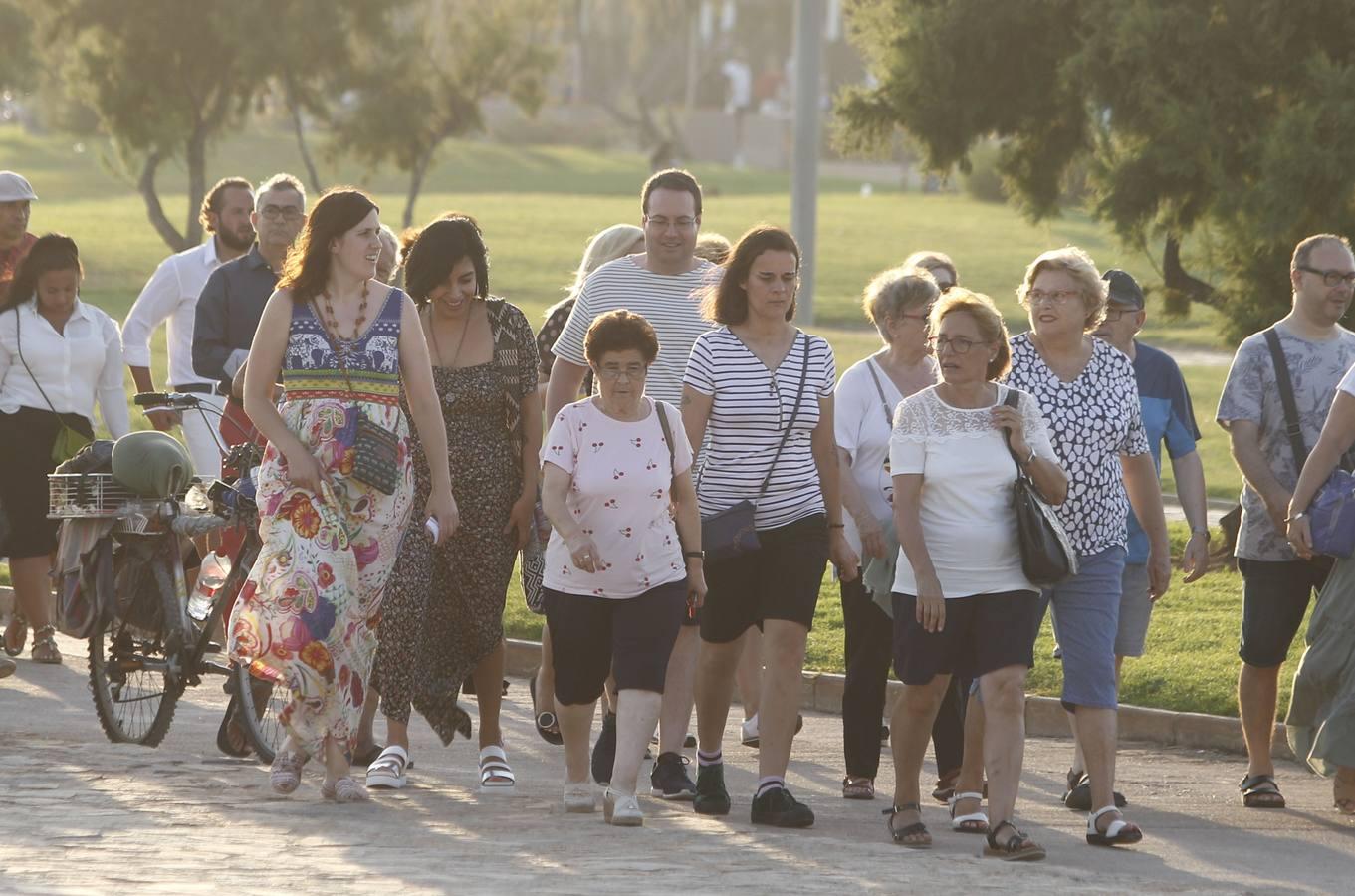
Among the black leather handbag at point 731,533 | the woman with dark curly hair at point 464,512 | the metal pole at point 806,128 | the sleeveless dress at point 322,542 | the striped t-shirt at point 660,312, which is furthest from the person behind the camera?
the metal pole at point 806,128

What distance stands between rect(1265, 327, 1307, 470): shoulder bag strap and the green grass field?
5.83 ft

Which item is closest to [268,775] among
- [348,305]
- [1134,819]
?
[348,305]

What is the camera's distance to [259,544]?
846cm

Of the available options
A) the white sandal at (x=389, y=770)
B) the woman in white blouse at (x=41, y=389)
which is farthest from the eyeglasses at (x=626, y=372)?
the woman in white blouse at (x=41, y=389)

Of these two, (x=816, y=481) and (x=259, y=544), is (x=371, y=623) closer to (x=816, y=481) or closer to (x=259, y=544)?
(x=259, y=544)

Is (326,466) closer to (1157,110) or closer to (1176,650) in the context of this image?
(1176,650)

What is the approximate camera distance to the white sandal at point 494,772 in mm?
7945

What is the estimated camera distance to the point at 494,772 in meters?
7.98

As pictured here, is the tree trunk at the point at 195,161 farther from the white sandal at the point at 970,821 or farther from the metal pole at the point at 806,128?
the white sandal at the point at 970,821

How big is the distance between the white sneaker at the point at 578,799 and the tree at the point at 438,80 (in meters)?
41.3

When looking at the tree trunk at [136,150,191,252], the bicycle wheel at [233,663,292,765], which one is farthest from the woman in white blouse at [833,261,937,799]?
the tree trunk at [136,150,191,252]

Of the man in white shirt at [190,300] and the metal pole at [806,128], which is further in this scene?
the metal pole at [806,128]

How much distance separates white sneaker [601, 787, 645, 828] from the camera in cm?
721

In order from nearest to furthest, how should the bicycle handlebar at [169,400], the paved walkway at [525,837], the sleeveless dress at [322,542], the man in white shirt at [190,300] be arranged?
the paved walkway at [525,837] < the sleeveless dress at [322,542] < the bicycle handlebar at [169,400] < the man in white shirt at [190,300]
